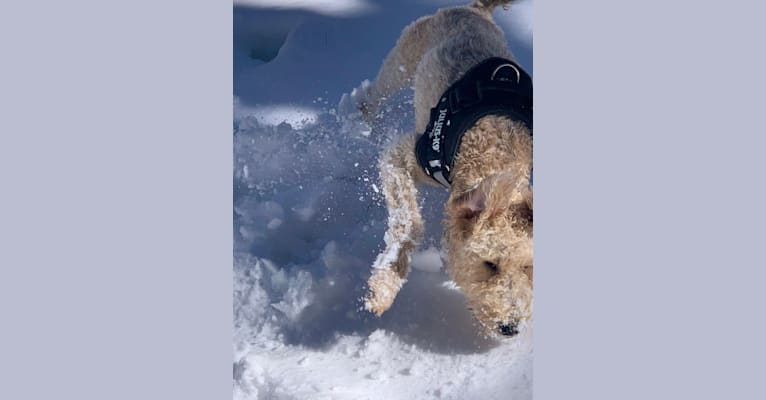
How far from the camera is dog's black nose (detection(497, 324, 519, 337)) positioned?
310 centimetres

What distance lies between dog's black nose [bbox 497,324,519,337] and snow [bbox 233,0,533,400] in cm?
4

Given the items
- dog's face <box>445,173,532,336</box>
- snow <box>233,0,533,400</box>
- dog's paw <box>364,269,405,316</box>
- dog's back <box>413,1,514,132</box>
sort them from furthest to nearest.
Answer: dog's back <box>413,1,514,132</box> < dog's paw <box>364,269,405,316</box> < snow <box>233,0,533,400</box> < dog's face <box>445,173,532,336</box>

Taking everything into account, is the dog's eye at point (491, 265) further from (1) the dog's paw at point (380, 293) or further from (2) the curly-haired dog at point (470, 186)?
(1) the dog's paw at point (380, 293)

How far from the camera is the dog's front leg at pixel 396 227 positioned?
129 inches

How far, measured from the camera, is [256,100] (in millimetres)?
3148

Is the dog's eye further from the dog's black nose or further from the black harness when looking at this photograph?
the black harness

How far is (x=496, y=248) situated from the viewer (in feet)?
10.2

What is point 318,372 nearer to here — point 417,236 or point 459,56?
point 417,236

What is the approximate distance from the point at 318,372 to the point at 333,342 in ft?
0.54

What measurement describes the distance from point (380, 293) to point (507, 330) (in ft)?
2.17

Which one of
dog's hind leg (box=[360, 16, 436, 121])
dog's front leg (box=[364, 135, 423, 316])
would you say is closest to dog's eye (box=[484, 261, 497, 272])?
dog's front leg (box=[364, 135, 423, 316])

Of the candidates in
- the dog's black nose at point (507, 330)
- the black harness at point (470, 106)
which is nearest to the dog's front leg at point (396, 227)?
the black harness at point (470, 106)

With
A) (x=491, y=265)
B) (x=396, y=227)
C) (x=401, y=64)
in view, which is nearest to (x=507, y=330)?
(x=491, y=265)

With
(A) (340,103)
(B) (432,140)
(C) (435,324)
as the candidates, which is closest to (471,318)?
(C) (435,324)
